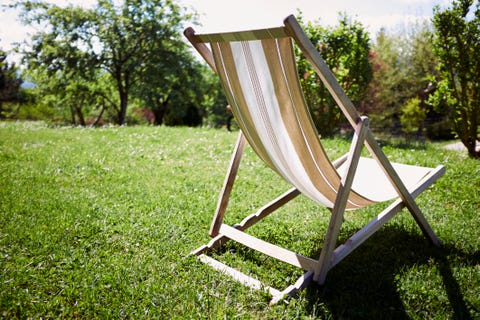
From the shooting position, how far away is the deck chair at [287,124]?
5.71 ft

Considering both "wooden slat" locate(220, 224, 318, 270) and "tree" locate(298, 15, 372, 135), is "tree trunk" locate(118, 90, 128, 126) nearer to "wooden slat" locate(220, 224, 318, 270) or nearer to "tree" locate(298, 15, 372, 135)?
"tree" locate(298, 15, 372, 135)

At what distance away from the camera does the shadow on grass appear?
201 centimetres

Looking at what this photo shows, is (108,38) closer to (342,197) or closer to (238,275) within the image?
(238,275)

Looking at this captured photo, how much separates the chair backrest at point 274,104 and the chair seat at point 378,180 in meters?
0.43

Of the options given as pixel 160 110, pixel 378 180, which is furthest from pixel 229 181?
pixel 160 110

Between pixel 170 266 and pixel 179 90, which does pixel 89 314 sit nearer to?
pixel 170 266

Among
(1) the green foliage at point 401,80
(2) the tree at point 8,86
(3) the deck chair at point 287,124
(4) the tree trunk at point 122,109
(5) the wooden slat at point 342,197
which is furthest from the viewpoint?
(2) the tree at point 8,86

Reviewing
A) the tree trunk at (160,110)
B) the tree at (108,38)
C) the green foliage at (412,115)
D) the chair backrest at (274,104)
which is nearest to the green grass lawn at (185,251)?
the chair backrest at (274,104)

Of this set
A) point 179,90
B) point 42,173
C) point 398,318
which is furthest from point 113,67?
point 398,318

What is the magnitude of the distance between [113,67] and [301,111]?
20287mm

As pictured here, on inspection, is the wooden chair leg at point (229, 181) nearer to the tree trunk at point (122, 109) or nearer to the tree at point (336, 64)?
the tree at point (336, 64)

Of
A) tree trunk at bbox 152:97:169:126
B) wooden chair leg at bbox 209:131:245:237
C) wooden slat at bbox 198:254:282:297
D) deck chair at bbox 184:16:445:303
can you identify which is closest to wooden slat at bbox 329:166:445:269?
deck chair at bbox 184:16:445:303

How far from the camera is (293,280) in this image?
233 cm

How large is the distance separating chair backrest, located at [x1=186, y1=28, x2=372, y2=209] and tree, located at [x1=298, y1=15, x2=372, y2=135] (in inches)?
246
